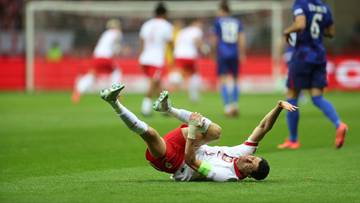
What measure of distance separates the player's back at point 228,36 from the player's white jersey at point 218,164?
453 inches

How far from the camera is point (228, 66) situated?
21.3m

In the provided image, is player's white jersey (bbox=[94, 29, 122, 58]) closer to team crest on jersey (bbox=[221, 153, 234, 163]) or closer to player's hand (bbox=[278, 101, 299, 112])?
player's hand (bbox=[278, 101, 299, 112])

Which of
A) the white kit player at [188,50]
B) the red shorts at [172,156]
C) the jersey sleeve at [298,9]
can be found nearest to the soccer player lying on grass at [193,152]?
the red shorts at [172,156]

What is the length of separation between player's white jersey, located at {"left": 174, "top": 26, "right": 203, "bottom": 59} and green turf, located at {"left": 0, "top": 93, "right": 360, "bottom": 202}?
589 cm

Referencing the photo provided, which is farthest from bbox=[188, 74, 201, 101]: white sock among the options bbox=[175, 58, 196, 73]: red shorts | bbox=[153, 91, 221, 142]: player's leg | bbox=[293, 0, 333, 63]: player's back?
bbox=[153, 91, 221, 142]: player's leg

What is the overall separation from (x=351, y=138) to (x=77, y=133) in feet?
16.9

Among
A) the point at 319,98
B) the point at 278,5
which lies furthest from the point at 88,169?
the point at 278,5

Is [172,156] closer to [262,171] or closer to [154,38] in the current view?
[262,171]

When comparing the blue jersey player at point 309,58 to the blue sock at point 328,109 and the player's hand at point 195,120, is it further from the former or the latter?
the player's hand at point 195,120

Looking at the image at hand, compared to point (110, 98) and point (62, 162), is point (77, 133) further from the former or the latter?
point (110, 98)

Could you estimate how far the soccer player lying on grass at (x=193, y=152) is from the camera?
931 cm

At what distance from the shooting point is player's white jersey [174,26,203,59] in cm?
2770

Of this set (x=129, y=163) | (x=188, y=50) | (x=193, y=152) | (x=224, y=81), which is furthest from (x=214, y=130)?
(x=188, y=50)

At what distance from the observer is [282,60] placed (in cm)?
3266
